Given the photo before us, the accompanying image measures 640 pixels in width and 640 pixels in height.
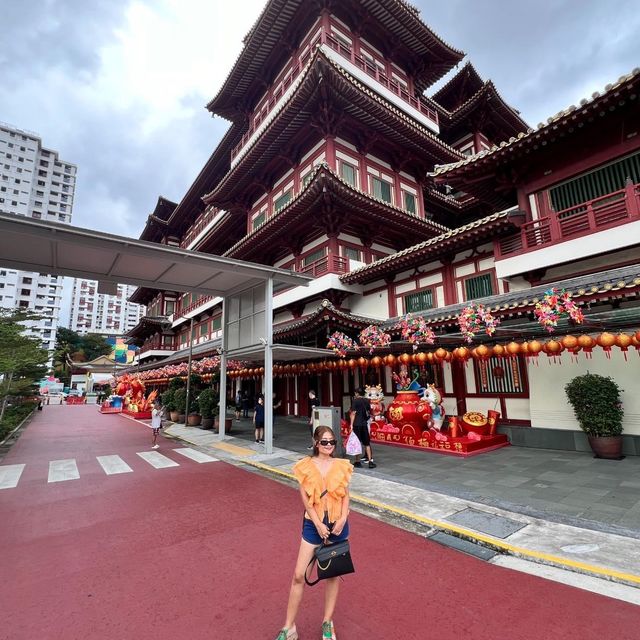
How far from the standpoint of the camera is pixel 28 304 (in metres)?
76.2

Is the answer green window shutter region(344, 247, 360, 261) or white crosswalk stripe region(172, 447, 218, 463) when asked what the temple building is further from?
white crosswalk stripe region(172, 447, 218, 463)

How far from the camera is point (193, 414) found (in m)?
19.3

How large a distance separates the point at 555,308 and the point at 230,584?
785 cm

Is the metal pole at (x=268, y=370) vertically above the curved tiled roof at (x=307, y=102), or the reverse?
the curved tiled roof at (x=307, y=102)

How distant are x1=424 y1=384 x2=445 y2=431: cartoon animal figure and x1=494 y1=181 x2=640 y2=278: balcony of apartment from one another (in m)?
4.29

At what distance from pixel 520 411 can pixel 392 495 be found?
699 centimetres

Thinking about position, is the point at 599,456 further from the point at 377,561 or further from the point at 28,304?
the point at 28,304

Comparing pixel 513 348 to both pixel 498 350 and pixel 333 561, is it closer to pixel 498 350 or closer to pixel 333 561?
pixel 498 350

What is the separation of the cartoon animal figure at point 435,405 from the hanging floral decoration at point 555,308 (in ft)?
13.7

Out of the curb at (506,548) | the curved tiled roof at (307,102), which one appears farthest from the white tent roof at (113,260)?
the curved tiled roof at (307,102)

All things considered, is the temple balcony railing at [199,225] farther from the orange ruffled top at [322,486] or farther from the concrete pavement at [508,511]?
the orange ruffled top at [322,486]

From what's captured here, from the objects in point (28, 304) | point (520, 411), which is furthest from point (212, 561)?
point (28, 304)

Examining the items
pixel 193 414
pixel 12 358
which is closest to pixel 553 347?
pixel 193 414

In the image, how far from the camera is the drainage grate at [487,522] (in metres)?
4.96
